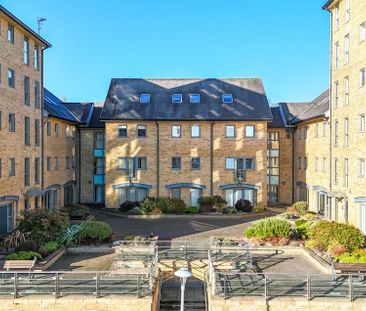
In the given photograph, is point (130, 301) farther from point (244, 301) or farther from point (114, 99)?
point (114, 99)

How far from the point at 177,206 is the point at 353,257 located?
16020 millimetres

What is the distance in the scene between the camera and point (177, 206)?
1213 inches

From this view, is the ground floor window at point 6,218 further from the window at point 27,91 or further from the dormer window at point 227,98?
the dormer window at point 227,98

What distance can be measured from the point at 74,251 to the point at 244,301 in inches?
394

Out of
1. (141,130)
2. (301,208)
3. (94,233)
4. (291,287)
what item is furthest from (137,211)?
(291,287)

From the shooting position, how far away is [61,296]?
12.6 m

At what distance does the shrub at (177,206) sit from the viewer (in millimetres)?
30672

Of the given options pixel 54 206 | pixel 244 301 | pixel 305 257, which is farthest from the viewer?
pixel 54 206

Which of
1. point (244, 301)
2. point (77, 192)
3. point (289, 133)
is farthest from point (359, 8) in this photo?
point (77, 192)

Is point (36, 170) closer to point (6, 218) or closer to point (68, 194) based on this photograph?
point (6, 218)

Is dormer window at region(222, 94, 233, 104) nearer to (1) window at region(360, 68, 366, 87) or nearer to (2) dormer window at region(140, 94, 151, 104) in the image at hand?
(2) dormer window at region(140, 94, 151, 104)

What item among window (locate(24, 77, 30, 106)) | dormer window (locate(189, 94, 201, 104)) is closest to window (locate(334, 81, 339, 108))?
dormer window (locate(189, 94, 201, 104))

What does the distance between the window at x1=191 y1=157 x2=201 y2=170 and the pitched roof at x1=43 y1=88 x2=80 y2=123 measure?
10514 mm

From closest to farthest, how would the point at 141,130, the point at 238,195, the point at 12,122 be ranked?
the point at 12,122 → the point at 238,195 → the point at 141,130
